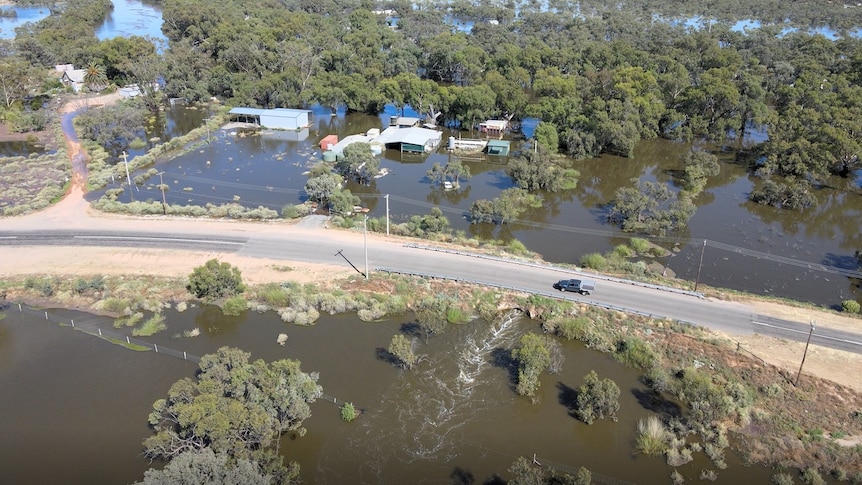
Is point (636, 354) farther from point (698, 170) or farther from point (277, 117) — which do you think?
point (277, 117)

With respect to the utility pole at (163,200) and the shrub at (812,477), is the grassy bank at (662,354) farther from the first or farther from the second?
the utility pole at (163,200)

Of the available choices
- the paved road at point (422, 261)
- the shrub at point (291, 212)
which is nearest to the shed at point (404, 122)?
the shrub at point (291, 212)

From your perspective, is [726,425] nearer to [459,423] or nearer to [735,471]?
[735,471]

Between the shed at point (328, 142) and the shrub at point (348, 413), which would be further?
the shed at point (328, 142)

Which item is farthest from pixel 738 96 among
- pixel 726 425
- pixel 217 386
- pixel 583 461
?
pixel 217 386

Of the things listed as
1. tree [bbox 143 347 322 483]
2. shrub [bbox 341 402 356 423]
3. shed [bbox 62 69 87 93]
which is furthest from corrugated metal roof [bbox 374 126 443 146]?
shed [bbox 62 69 87 93]

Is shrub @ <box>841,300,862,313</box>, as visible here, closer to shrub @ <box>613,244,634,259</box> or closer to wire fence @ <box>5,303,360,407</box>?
shrub @ <box>613,244,634,259</box>
